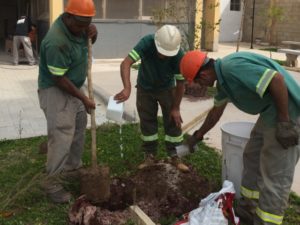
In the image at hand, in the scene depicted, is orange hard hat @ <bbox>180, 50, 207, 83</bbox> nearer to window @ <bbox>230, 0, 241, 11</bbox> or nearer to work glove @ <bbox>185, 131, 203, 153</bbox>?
work glove @ <bbox>185, 131, 203, 153</bbox>

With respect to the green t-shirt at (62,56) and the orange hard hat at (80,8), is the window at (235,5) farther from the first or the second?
the orange hard hat at (80,8)

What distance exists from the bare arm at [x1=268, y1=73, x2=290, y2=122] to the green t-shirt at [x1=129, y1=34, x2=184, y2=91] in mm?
1497

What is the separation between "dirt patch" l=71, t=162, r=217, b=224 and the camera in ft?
12.3

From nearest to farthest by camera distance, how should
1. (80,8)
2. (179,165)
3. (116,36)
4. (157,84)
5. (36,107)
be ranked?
(80,8) < (179,165) < (157,84) < (36,107) < (116,36)

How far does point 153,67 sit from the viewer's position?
4.43m

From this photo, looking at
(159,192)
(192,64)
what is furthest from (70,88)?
(159,192)

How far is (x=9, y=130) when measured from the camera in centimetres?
634

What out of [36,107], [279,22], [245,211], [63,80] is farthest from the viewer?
[279,22]

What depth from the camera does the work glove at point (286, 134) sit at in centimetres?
305

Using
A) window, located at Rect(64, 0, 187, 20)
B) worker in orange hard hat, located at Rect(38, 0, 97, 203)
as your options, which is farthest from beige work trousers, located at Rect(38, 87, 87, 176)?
window, located at Rect(64, 0, 187, 20)

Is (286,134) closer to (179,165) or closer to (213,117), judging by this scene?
(213,117)

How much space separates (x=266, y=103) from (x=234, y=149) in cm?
84

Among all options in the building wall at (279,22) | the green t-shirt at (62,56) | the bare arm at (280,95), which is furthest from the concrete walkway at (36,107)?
the building wall at (279,22)

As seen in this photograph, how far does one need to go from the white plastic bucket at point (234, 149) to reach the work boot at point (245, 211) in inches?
9.3
